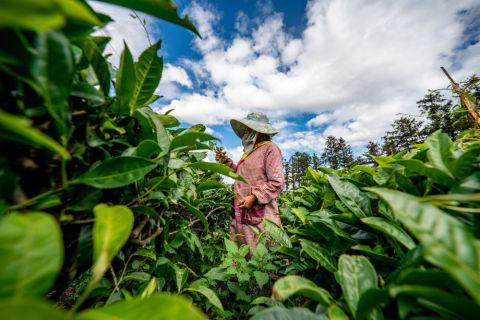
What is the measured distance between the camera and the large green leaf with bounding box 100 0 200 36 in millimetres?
529

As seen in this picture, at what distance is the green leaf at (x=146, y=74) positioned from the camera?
75cm

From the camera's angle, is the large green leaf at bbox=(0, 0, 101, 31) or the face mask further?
the face mask

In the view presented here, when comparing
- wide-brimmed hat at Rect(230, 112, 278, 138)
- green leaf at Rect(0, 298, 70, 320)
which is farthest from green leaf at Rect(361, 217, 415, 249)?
wide-brimmed hat at Rect(230, 112, 278, 138)

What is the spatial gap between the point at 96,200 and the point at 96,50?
0.42 m

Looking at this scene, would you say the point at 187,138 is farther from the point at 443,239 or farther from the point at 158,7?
the point at 443,239

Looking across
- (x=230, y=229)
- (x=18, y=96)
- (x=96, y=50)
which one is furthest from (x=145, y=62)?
(x=230, y=229)

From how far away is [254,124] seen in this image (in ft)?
10.4

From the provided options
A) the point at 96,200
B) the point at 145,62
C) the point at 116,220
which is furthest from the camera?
the point at 145,62

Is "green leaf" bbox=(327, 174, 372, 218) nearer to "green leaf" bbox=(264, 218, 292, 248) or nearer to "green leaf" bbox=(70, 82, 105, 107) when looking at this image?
"green leaf" bbox=(264, 218, 292, 248)

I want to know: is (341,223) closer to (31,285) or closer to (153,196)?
(153,196)

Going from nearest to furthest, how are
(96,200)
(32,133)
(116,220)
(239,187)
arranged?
(32,133) < (116,220) < (96,200) < (239,187)

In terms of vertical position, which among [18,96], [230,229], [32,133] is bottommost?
[230,229]

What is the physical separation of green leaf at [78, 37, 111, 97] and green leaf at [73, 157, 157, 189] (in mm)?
256

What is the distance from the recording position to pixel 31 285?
1.02ft
